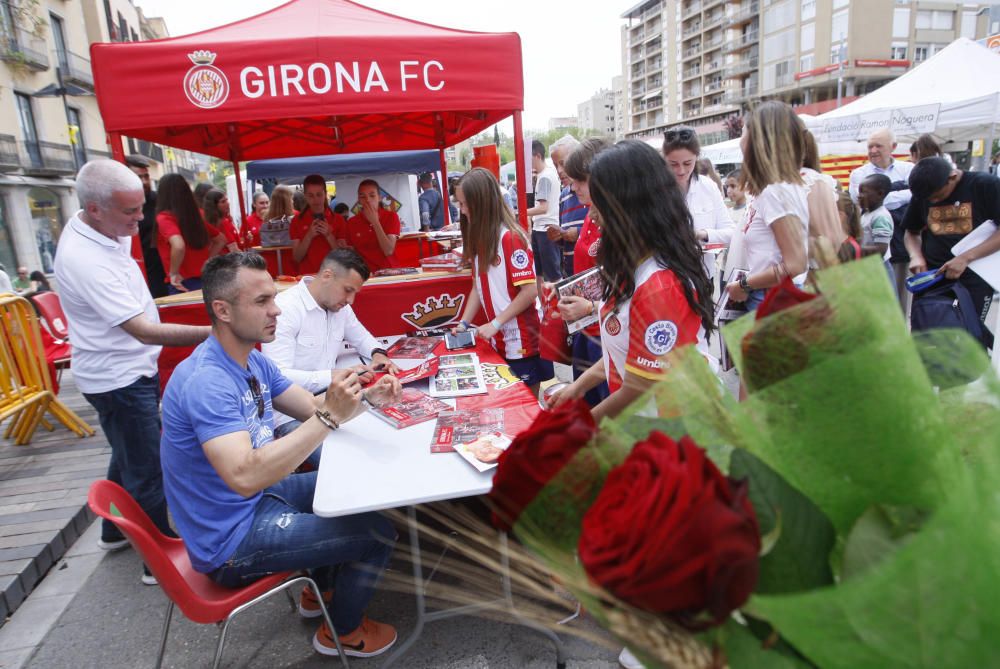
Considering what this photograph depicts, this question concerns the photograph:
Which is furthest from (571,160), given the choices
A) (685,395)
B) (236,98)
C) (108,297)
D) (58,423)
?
(58,423)

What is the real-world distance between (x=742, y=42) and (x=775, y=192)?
69688 mm

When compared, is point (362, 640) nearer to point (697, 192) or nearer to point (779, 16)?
point (697, 192)

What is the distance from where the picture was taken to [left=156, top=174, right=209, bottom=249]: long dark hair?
15.3 ft

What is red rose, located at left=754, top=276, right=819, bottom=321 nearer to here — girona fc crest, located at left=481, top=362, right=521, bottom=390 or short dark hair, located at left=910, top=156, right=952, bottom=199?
girona fc crest, located at left=481, top=362, right=521, bottom=390

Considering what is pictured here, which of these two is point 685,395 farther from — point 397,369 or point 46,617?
point 46,617

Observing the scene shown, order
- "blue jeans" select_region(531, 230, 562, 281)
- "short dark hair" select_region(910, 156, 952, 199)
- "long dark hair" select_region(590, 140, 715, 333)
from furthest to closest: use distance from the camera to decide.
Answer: "blue jeans" select_region(531, 230, 562, 281) < "short dark hair" select_region(910, 156, 952, 199) < "long dark hair" select_region(590, 140, 715, 333)

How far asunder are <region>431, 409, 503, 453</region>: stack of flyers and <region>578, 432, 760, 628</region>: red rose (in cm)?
179

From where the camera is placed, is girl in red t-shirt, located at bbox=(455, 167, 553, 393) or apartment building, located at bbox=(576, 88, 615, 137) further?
apartment building, located at bbox=(576, 88, 615, 137)

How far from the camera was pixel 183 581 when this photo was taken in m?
1.89

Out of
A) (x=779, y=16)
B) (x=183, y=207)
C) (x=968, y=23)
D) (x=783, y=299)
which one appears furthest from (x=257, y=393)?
(x=779, y=16)

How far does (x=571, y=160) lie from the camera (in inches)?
136

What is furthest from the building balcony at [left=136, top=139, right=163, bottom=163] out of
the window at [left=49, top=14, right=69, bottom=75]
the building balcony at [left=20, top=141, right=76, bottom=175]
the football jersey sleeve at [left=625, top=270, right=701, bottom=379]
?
the football jersey sleeve at [left=625, top=270, right=701, bottom=379]

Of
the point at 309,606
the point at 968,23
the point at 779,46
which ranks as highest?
the point at 779,46

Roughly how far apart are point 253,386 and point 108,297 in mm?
1031
